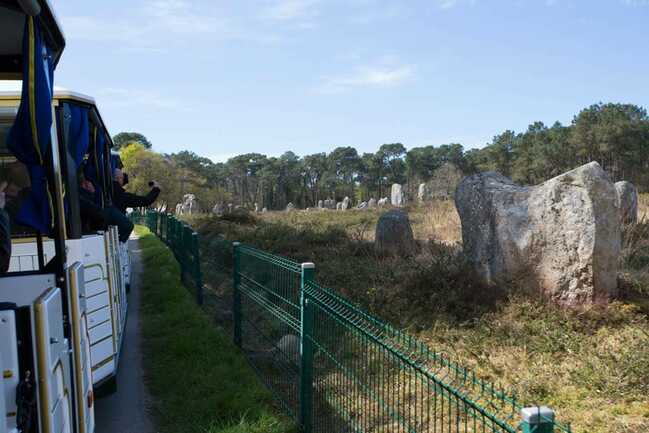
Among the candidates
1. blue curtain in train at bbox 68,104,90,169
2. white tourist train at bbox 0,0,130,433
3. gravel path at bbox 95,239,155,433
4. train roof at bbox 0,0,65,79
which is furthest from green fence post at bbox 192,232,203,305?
train roof at bbox 0,0,65,79

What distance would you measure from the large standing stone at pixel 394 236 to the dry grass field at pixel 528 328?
681mm

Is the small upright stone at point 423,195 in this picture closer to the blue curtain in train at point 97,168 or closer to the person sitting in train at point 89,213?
the blue curtain in train at point 97,168

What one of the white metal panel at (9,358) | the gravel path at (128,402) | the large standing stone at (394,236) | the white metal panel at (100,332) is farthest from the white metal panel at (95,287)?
the large standing stone at (394,236)

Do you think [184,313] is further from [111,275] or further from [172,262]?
[172,262]

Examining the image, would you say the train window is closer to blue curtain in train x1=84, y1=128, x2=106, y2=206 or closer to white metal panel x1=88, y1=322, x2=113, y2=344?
blue curtain in train x1=84, y1=128, x2=106, y2=206

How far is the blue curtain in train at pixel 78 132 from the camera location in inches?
186

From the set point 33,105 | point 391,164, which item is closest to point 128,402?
point 33,105

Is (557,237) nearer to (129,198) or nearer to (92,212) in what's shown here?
(92,212)

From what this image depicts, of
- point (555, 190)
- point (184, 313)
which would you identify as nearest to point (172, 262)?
point (184, 313)

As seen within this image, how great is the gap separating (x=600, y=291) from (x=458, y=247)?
3.38 meters

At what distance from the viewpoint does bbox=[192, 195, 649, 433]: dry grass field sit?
4.32 m

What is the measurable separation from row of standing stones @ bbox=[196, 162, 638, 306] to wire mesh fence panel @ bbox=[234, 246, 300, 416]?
8.83ft

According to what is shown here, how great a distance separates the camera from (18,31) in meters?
3.33

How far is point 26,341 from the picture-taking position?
2463 mm
